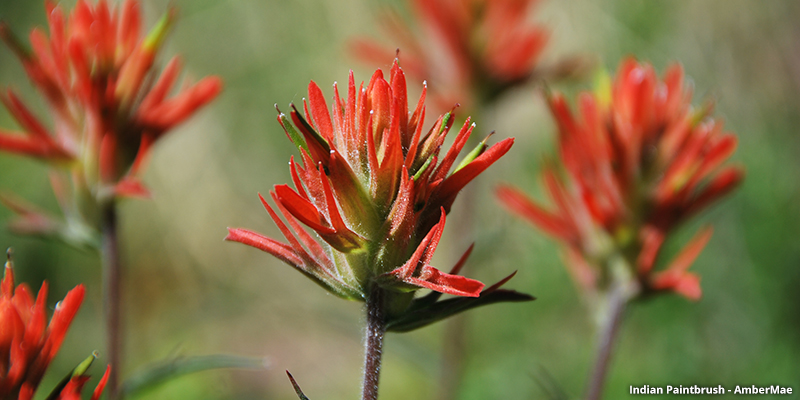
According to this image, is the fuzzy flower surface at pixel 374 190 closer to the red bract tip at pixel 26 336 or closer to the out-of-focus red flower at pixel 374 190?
the out-of-focus red flower at pixel 374 190

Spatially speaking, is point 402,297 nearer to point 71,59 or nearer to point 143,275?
point 71,59

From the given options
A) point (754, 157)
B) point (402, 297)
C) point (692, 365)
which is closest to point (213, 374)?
point (692, 365)

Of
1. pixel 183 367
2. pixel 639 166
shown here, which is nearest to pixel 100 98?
pixel 183 367

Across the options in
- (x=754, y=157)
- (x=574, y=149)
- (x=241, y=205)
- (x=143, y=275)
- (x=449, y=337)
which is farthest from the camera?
(x=241, y=205)

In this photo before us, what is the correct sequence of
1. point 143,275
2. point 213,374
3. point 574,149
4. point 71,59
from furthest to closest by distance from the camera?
1. point 143,275
2. point 213,374
3. point 574,149
4. point 71,59

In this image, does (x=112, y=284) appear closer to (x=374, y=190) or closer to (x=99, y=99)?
(x=99, y=99)
